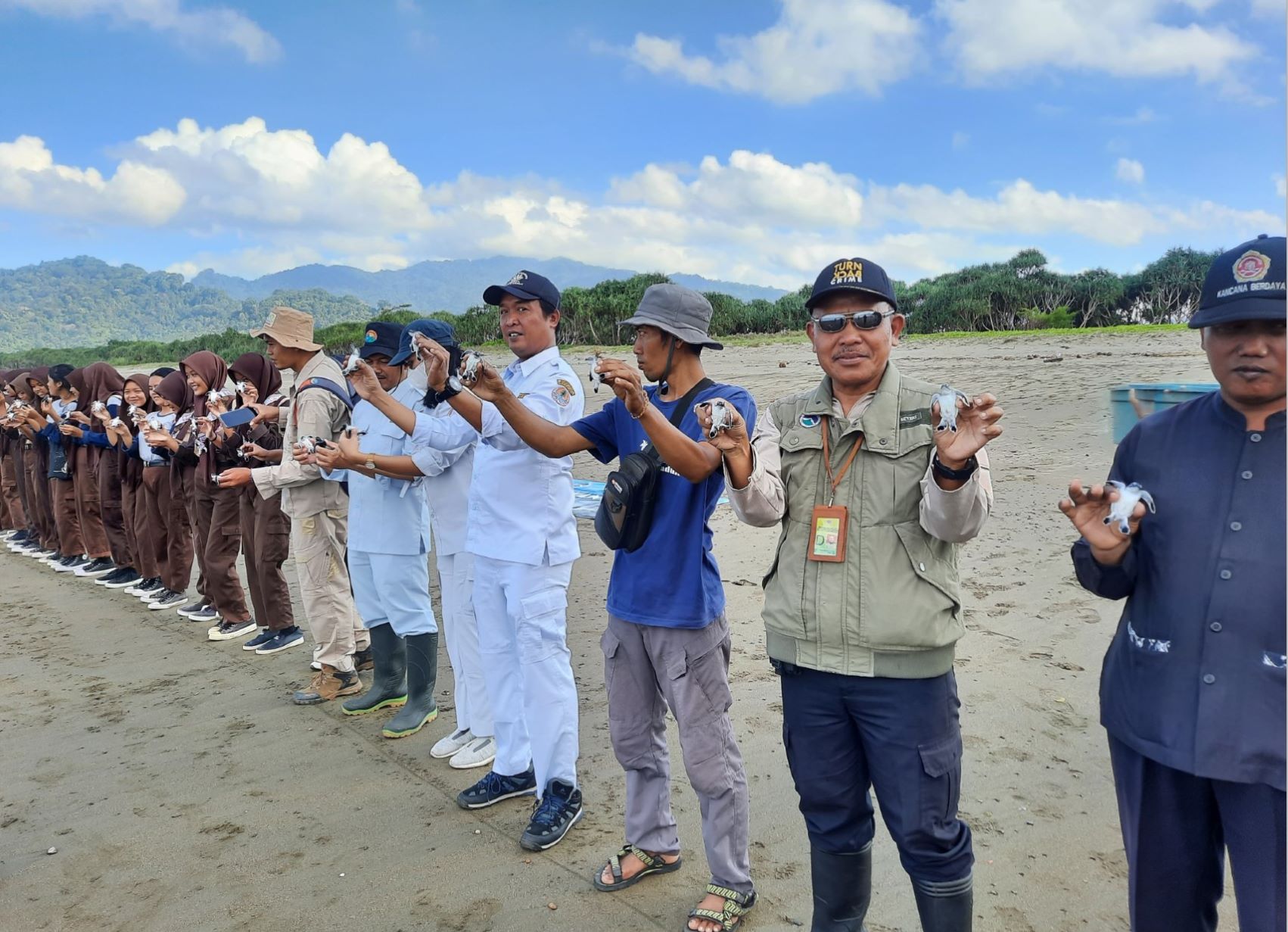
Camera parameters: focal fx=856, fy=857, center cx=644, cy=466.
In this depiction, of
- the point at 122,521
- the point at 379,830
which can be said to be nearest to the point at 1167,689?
the point at 379,830

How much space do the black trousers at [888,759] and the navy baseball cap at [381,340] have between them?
298cm

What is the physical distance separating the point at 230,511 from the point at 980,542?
6216mm

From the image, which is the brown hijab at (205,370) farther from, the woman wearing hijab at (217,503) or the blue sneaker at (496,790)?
the blue sneaker at (496,790)

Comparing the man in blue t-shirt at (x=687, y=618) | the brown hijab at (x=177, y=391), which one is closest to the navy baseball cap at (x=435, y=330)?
the man in blue t-shirt at (x=687, y=618)

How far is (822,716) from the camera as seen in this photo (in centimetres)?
245

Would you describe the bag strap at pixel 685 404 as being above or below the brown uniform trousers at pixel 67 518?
above

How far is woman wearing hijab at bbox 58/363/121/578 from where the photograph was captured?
891 cm

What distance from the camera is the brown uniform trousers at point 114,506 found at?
873cm

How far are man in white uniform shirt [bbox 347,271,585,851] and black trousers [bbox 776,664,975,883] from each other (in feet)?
4.37

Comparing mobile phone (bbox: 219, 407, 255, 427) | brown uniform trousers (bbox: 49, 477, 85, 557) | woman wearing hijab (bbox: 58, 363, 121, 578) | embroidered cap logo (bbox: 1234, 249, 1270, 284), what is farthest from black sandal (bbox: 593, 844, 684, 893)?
brown uniform trousers (bbox: 49, 477, 85, 557)

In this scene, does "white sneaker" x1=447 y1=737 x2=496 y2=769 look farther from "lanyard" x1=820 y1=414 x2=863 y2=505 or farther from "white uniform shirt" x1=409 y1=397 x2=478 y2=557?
"lanyard" x1=820 y1=414 x2=863 y2=505

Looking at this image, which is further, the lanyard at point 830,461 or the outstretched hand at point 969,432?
the lanyard at point 830,461

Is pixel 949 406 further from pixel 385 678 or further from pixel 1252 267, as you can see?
pixel 385 678

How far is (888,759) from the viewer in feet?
7.72
